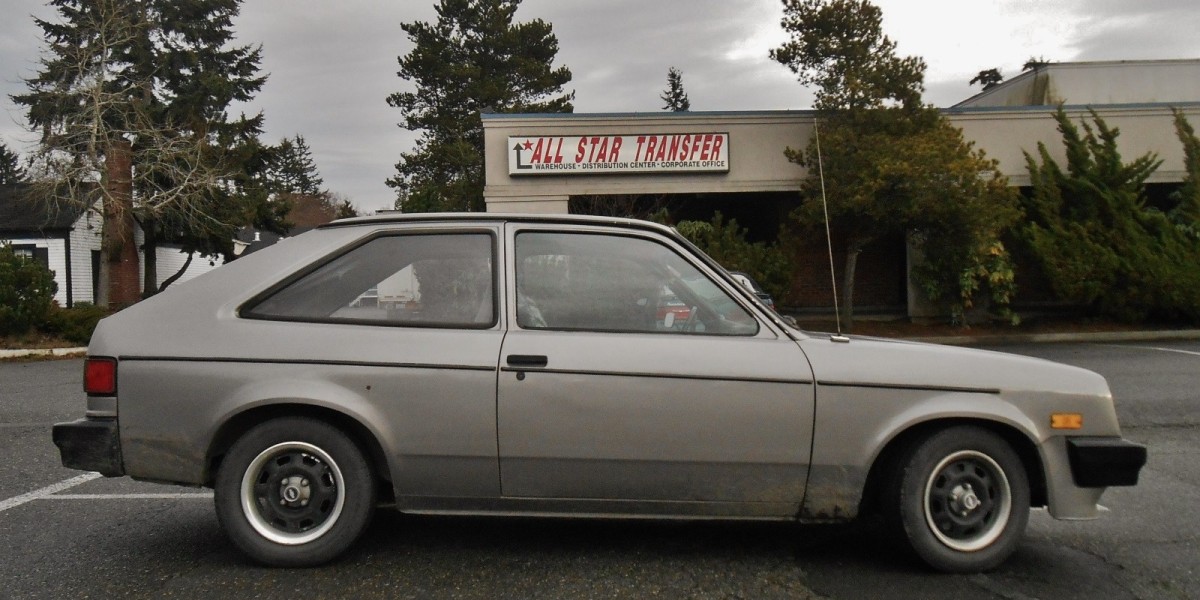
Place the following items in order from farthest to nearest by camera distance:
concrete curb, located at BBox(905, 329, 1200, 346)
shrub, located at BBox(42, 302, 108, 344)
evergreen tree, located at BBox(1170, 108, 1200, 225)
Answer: evergreen tree, located at BBox(1170, 108, 1200, 225) → shrub, located at BBox(42, 302, 108, 344) → concrete curb, located at BBox(905, 329, 1200, 346)

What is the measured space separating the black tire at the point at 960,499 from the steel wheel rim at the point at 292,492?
7.84 ft

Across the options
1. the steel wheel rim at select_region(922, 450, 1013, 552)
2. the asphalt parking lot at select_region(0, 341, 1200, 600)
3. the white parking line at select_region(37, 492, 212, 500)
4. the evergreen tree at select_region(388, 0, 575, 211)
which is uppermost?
the evergreen tree at select_region(388, 0, 575, 211)

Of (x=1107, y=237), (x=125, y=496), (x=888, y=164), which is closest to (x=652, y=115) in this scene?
(x=888, y=164)

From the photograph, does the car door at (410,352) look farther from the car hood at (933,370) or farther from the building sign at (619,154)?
the building sign at (619,154)

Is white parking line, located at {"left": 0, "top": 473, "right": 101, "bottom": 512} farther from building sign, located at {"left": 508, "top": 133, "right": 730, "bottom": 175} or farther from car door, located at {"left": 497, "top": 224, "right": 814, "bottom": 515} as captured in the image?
building sign, located at {"left": 508, "top": 133, "right": 730, "bottom": 175}

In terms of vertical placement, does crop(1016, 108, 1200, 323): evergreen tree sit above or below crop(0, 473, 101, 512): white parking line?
above

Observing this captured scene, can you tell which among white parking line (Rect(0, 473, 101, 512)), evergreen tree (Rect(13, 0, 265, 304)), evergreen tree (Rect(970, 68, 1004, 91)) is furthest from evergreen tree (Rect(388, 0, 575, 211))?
white parking line (Rect(0, 473, 101, 512))

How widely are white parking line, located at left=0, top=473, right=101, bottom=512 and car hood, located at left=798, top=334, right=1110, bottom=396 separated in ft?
14.7

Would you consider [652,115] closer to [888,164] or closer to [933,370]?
[888,164]

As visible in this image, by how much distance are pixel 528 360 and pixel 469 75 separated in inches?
1531

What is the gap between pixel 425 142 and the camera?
43.5 metres

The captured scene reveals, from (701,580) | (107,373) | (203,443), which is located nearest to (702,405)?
(701,580)

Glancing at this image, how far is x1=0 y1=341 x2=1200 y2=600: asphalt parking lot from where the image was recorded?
3676mm

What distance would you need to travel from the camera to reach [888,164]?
53.1 feet
